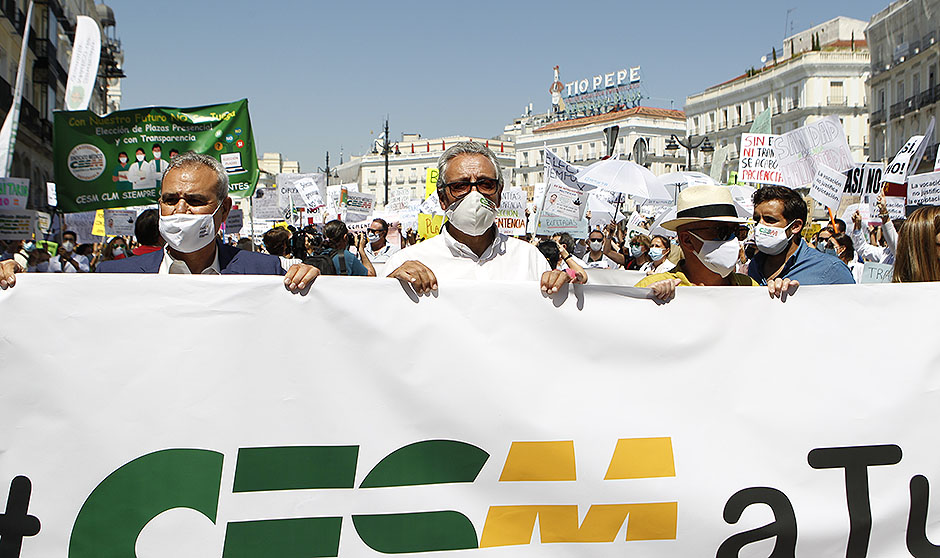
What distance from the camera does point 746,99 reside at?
7481 cm

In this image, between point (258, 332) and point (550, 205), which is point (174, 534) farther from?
point (550, 205)

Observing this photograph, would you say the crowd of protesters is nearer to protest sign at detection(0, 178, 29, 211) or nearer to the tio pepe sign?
protest sign at detection(0, 178, 29, 211)

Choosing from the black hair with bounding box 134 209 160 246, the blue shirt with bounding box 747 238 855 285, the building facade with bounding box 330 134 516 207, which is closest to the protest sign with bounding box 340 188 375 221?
the black hair with bounding box 134 209 160 246

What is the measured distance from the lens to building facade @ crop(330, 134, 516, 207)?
128 meters

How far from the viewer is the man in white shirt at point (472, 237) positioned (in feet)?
10.9

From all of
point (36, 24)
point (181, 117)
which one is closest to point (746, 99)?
point (36, 24)

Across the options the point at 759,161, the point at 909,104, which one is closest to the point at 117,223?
the point at 759,161

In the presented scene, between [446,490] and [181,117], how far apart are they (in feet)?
14.9

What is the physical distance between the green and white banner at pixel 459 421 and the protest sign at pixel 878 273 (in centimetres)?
320

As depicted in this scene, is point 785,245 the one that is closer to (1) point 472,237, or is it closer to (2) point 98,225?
(1) point 472,237

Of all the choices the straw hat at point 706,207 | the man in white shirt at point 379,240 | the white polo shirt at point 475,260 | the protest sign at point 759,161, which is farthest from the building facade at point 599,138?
the white polo shirt at point 475,260

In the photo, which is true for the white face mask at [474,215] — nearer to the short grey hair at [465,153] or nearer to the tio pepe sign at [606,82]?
the short grey hair at [465,153]

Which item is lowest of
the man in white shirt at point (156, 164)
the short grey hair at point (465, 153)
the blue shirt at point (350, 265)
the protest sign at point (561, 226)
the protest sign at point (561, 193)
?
the blue shirt at point (350, 265)

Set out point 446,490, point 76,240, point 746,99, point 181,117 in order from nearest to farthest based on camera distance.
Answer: point 446,490
point 181,117
point 76,240
point 746,99
